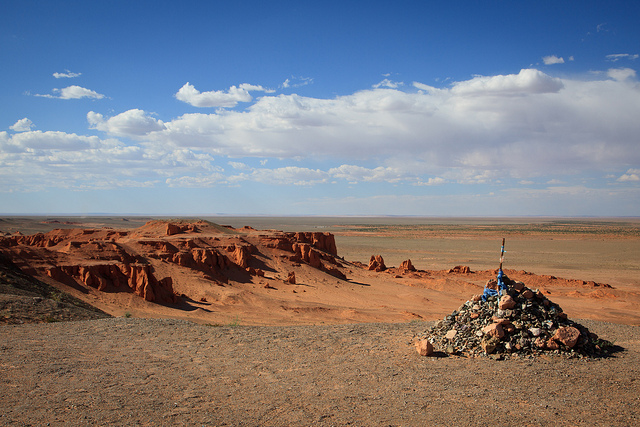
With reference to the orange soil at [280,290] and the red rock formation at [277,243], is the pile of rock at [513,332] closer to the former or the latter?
the orange soil at [280,290]

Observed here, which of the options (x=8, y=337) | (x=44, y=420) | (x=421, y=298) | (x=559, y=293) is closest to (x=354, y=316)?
(x=421, y=298)

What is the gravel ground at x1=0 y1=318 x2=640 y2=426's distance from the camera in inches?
260

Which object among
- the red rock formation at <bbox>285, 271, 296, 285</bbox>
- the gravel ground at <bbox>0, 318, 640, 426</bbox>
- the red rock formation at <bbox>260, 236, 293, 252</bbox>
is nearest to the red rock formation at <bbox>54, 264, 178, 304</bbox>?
the gravel ground at <bbox>0, 318, 640, 426</bbox>

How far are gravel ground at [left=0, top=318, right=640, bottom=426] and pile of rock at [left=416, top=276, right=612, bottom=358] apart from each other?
0.37 m

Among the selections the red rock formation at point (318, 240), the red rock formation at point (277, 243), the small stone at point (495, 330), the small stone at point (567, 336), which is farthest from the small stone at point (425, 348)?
the red rock formation at point (318, 240)

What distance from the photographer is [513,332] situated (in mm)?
9836

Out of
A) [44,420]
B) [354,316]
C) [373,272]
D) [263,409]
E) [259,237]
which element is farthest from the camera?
[373,272]

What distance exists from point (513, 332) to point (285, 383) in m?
5.64

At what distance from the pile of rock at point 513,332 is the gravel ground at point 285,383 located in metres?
0.37

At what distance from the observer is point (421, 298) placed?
81.4ft

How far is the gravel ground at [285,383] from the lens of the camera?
6609mm

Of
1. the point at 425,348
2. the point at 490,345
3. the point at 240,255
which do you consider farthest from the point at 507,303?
the point at 240,255

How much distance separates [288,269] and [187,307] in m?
10.7

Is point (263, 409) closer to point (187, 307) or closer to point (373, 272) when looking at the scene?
point (187, 307)
